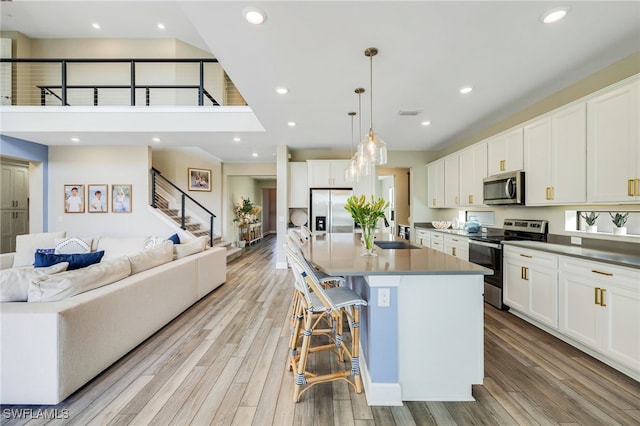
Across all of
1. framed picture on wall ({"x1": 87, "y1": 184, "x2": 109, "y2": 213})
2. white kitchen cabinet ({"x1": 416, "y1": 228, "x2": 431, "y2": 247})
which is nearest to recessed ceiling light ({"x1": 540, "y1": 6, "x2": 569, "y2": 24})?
white kitchen cabinet ({"x1": 416, "y1": 228, "x2": 431, "y2": 247})

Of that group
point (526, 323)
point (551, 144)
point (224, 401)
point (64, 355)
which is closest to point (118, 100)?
point (64, 355)

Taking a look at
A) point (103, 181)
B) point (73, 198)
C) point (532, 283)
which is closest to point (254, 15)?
point (532, 283)

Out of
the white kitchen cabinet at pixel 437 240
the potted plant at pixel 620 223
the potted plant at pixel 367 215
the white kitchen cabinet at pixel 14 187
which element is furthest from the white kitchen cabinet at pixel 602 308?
the white kitchen cabinet at pixel 14 187

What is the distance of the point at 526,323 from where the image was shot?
2926 millimetres

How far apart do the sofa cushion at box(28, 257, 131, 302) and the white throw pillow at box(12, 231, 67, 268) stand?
2.73 meters

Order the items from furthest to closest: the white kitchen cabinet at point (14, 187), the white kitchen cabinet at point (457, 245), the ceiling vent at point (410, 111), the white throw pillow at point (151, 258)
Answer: the white kitchen cabinet at point (14, 187) < the white kitchen cabinet at point (457, 245) < the ceiling vent at point (410, 111) < the white throw pillow at point (151, 258)

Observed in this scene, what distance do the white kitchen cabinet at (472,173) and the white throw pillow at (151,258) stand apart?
15.0 ft

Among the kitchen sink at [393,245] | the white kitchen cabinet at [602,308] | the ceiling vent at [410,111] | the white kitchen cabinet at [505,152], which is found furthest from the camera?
the ceiling vent at [410,111]

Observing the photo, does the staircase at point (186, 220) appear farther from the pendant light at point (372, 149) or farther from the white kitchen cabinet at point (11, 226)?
the pendant light at point (372, 149)

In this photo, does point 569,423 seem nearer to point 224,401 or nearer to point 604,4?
point 224,401

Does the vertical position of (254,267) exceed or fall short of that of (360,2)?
it falls short

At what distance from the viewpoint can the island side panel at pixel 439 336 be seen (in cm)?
177

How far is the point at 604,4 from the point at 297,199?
504 cm

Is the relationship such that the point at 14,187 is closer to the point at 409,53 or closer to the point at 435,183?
the point at 409,53
